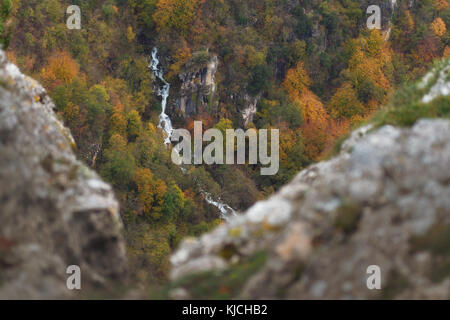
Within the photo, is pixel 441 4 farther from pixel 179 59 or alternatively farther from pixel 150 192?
pixel 150 192

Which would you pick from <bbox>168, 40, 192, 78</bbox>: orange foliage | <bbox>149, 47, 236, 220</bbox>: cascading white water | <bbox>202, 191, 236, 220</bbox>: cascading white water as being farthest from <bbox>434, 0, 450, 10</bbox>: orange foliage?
<bbox>202, 191, 236, 220</bbox>: cascading white water

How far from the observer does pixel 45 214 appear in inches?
438

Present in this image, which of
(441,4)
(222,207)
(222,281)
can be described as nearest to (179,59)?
(222,207)

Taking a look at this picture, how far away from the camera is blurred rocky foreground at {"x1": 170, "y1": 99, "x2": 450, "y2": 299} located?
32.2ft

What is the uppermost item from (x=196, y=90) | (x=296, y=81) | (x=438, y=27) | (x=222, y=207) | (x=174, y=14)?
(x=438, y=27)

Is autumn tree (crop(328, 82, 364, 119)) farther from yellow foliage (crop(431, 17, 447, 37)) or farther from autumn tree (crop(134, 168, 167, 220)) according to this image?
autumn tree (crop(134, 168, 167, 220))

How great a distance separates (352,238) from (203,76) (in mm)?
57936

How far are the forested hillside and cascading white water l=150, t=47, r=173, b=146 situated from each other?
0.84 m

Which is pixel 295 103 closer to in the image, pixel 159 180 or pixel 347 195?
pixel 159 180

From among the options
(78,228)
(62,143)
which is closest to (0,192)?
(78,228)

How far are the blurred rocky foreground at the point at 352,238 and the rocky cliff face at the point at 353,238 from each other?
0.8 inches

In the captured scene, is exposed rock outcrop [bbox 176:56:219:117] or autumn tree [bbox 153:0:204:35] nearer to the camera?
exposed rock outcrop [bbox 176:56:219:117]

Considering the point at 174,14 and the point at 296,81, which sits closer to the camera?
the point at 174,14

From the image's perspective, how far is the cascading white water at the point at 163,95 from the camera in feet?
211
